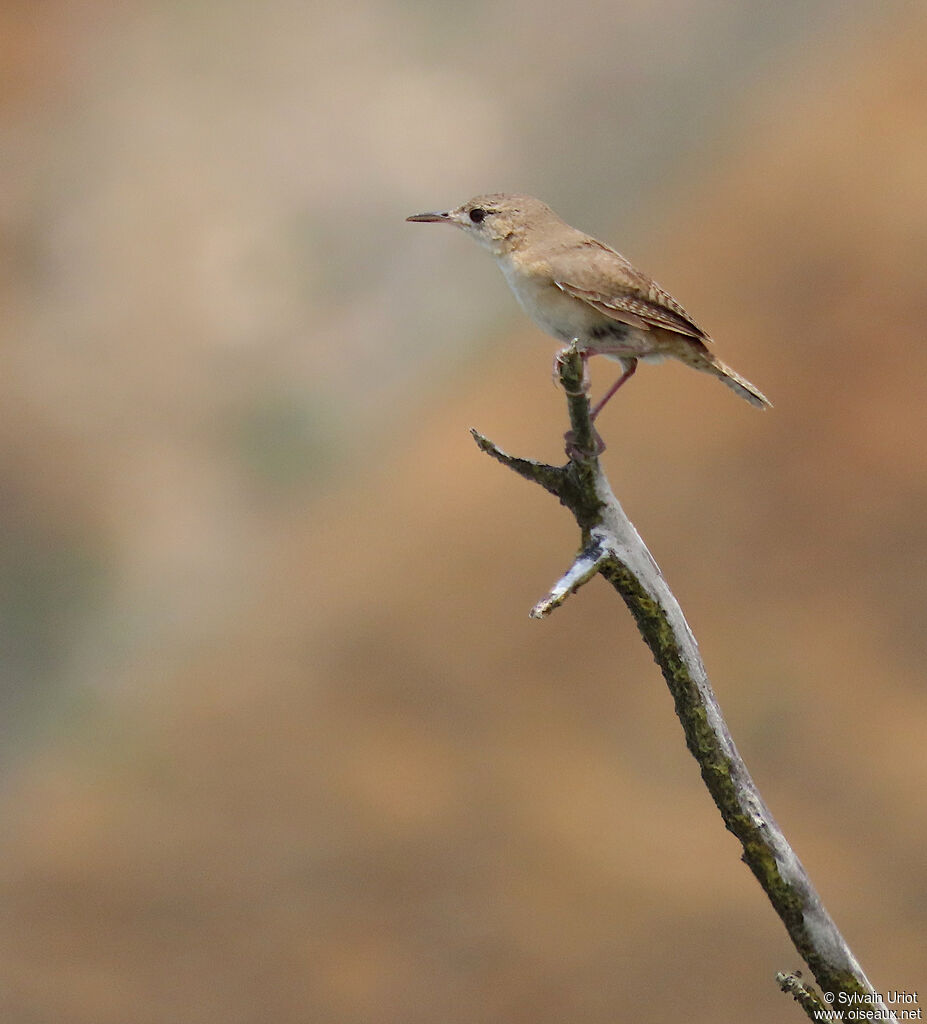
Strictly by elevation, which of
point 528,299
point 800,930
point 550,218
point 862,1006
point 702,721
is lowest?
point 862,1006

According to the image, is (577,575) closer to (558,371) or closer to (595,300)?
(558,371)

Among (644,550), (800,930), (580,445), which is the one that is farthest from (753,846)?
(580,445)

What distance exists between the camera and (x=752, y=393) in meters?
3.72

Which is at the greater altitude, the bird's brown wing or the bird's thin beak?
the bird's thin beak

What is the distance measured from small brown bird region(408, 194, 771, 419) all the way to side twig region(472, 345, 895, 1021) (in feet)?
0.90

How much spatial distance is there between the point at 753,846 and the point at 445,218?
2.47 metres

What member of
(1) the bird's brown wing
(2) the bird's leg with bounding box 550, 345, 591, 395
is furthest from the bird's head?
(2) the bird's leg with bounding box 550, 345, 591, 395

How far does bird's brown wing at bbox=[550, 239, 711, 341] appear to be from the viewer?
3.69 meters

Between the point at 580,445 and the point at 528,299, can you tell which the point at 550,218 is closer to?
the point at 528,299

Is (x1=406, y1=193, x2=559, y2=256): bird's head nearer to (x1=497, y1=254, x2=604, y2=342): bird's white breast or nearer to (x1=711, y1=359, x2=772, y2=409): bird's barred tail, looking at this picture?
(x1=497, y1=254, x2=604, y2=342): bird's white breast

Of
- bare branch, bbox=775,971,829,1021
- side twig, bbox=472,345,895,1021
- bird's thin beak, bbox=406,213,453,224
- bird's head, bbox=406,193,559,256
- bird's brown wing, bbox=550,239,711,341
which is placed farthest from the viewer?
bird's thin beak, bbox=406,213,453,224

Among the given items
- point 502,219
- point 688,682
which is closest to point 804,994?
point 688,682

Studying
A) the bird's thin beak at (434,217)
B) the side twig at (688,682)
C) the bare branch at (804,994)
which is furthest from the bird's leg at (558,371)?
the bare branch at (804,994)

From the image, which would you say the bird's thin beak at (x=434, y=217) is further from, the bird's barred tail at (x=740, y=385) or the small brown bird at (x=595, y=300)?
the bird's barred tail at (x=740, y=385)
